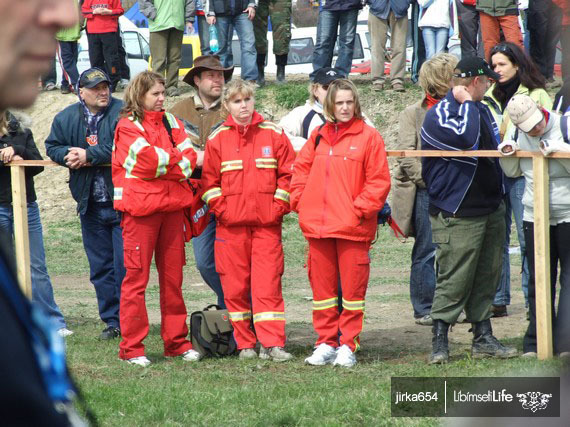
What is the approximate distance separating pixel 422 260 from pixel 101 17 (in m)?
9.04

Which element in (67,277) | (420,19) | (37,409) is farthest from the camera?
(420,19)

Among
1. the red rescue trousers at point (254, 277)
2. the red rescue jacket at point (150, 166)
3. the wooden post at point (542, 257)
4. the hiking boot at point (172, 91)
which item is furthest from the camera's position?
the hiking boot at point (172, 91)

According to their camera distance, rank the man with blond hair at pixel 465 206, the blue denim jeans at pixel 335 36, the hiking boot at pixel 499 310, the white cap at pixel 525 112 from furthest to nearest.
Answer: the blue denim jeans at pixel 335 36 < the hiking boot at pixel 499 310 < the man with blond hair at pixel 465 206 < the white cap at pixel 525 112

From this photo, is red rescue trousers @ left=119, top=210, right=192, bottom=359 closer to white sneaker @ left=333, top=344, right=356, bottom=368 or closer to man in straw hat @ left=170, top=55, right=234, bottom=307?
man in straw hat @ left=170, top=55, right=234, bottom=307

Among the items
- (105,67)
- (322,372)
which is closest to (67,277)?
(105,67)

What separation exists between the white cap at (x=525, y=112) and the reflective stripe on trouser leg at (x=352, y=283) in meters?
1.48

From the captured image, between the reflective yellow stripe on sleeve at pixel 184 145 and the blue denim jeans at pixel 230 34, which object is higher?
the blue denim jeans at pixel 230 34

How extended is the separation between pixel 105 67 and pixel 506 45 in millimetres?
9889

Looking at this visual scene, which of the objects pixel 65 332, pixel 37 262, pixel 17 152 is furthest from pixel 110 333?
pixel 17 152

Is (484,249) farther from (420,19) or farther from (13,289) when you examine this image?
(420,19)

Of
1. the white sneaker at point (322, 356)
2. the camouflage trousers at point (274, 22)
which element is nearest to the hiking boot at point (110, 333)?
the white sneaker at point (322, 356)

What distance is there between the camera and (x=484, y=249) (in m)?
7.47

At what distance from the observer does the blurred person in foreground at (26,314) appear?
121 cm

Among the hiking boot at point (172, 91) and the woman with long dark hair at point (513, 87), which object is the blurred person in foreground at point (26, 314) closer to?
the woman with long dark hair at point (513, 87)
